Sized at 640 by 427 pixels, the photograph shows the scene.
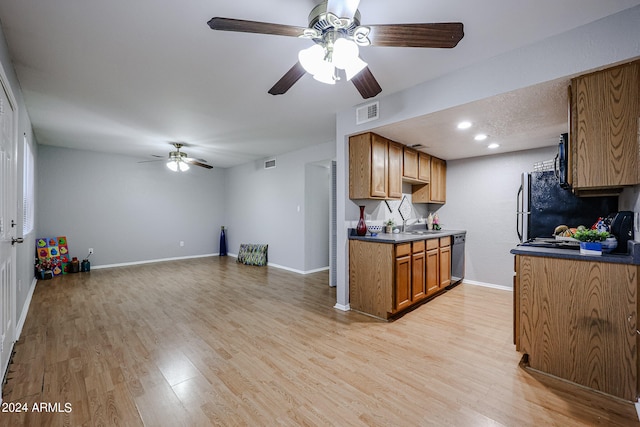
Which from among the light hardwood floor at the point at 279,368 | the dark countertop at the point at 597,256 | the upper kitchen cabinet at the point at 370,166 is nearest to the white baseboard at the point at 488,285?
the light hardwood floor at the point at 279,368

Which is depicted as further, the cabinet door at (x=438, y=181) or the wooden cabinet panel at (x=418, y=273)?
the cabinet door at (x=438, y=181)

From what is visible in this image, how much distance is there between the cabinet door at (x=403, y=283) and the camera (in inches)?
117

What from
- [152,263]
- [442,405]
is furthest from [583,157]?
[152,263]

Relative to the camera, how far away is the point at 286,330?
2754 millimetres

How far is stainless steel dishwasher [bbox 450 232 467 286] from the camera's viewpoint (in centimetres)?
438

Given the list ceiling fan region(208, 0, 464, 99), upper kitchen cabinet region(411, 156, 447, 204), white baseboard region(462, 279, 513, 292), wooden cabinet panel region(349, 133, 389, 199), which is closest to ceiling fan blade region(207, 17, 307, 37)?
ceiling fan region(208, 0, 464, 99)

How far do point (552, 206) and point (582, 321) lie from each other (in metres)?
1.76

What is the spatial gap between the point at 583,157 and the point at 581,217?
5.42 feet

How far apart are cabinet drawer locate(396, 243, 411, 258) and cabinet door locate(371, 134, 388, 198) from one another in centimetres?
67

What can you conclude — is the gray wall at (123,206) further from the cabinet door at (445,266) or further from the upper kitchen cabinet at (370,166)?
the cabinet door at (445,266)

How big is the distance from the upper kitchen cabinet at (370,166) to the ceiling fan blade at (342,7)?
1922 mm

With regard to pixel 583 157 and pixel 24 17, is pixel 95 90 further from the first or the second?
pixel 583 157

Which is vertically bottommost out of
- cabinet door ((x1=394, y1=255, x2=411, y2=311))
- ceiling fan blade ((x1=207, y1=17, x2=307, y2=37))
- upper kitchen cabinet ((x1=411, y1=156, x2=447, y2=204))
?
cabinet door ((x1=394, y1=255, x2=411, y2=311))

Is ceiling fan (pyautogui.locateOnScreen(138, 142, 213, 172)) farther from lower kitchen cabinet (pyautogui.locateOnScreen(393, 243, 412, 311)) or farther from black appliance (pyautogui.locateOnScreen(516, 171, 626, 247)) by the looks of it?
black appliance (pyautogui.locateOnScreen(516, 171, 626, 247))
